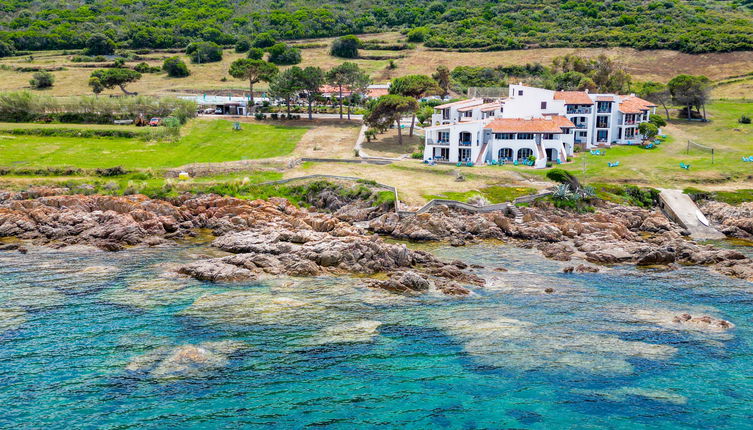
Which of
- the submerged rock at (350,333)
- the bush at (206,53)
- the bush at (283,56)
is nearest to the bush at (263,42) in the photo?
the bush at (206,53)

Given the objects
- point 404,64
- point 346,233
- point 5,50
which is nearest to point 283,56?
point 404,64

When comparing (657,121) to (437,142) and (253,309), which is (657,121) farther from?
(253,309)

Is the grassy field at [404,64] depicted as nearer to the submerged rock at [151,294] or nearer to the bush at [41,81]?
the bush at [41,81]

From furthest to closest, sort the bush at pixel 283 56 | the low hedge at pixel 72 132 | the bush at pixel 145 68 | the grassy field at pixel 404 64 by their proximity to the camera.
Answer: the bush at pixel 283 56 → the bush at pixel 145 68 → the grassy field at pixel 404 64 → the low hedge at pixel 72 132

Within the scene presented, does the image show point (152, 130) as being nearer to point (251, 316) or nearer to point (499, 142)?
point (499, 142)

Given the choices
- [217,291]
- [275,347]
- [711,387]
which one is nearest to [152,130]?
[217,291]
